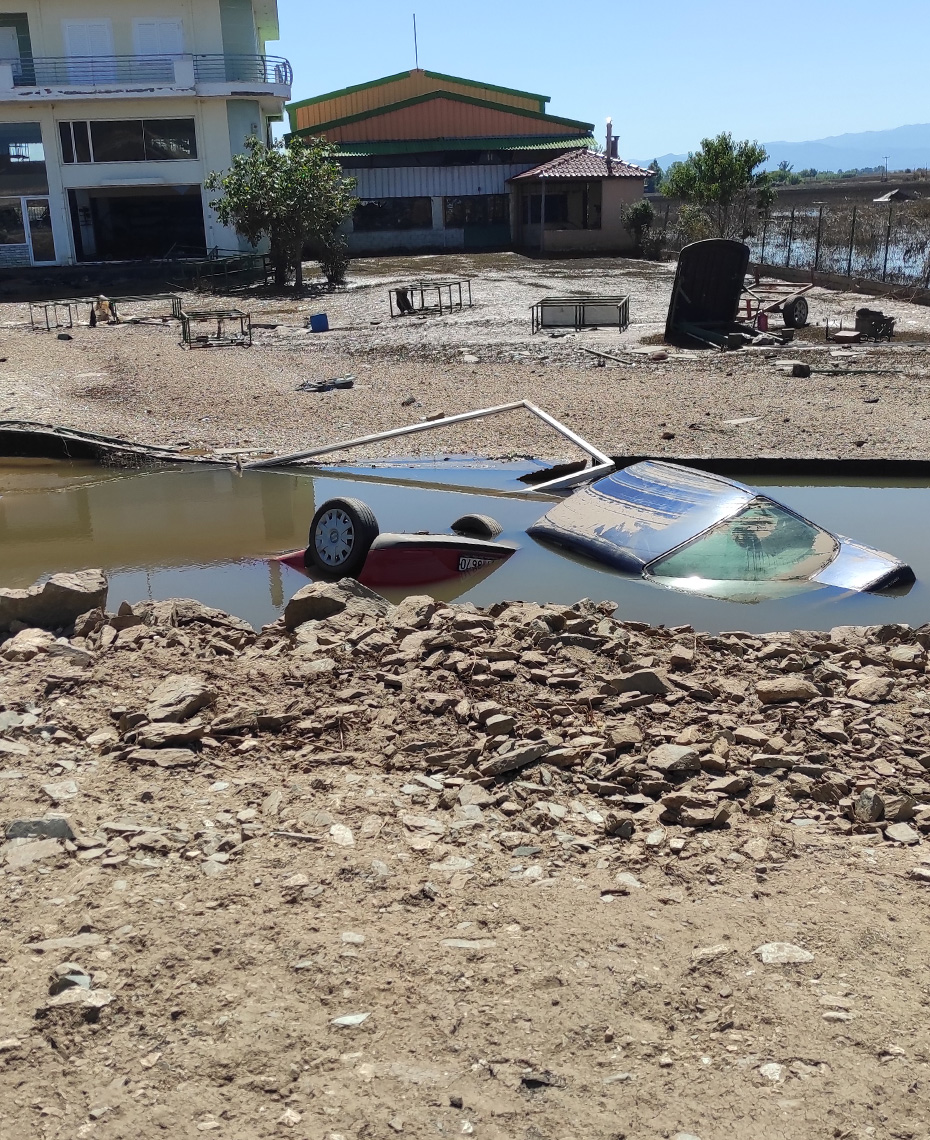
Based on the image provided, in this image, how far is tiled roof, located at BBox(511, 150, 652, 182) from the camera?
44.0 m

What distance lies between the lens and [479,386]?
56.4ft

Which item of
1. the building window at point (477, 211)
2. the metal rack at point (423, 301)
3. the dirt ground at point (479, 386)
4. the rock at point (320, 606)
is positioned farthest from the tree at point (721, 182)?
the rock at point (320, 606)

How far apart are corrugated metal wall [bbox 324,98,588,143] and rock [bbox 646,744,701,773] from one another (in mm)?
46322

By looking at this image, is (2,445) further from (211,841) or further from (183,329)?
(211,841)

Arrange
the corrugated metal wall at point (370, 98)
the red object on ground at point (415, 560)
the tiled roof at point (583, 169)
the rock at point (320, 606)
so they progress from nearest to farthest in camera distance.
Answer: the rock at point (320, 606) → the red object on ground at point (415, 560) → the tiled roof at point (583, 169) → the corrugated metal wall at point (370, 98)

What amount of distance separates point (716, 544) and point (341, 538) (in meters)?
3.02

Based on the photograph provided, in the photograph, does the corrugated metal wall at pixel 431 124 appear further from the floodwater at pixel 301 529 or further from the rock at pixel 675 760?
the rock at pixel 675 760

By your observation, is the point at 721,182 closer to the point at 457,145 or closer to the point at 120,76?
the point at 457,145

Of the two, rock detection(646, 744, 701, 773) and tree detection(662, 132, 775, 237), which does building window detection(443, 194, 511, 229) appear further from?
rock detection(646, 744, 701, 773)

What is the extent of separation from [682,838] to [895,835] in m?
0.89

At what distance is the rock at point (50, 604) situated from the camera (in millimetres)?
7793

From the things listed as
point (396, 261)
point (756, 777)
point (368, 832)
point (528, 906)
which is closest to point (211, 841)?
point (368, 832)

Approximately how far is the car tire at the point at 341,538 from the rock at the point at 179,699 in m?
3.37

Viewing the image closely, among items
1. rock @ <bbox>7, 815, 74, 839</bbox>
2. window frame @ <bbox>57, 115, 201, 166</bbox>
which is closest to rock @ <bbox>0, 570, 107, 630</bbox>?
rock @ <bbox>7, 815, 74, 839</bbox>
